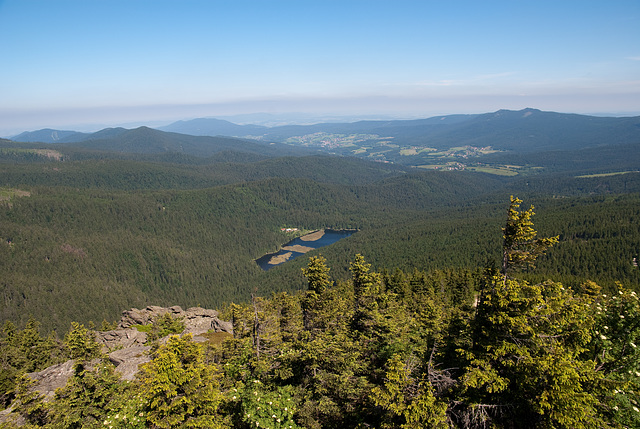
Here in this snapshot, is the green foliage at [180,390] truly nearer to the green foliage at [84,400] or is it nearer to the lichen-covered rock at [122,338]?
the green foliage at [84,400]

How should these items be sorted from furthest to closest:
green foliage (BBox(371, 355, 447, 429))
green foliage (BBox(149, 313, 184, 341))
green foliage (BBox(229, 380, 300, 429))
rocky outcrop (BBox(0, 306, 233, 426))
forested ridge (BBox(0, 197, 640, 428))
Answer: green foliage (BBox(149, 313, 184, 341)), rocky outcrop (BBox(0, 306, 233, 426)), green foliage (BBox(229, 380, 300, 429)), green foliage (BBox(371, 355, 447, 429)), forested ridge (BBox(0, 197, 640, 428))

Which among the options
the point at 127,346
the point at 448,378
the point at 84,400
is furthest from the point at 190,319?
the point at 448,378

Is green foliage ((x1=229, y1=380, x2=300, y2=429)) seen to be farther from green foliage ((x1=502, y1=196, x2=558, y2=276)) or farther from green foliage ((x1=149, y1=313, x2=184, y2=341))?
green foliage ((x1=149, y1=313, x2=184, y2=341))

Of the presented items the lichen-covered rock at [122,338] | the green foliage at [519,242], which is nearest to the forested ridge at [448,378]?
the green foliage at [519,242]

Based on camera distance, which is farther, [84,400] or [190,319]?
[190,319]

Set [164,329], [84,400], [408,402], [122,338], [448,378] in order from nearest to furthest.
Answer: [448,378], [408,402], [84,400], [164,329], [122,338]

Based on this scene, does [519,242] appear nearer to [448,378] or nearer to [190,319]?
[448,378]

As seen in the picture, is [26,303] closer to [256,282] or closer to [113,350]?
[256,282]

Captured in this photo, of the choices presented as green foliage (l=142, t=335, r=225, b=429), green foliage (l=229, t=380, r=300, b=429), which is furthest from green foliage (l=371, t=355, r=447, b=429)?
green foliage (l=142, t=335, r=225, b=429)

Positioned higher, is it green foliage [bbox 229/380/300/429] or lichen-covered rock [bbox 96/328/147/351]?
green foliage [bbox 229/380/300/429]

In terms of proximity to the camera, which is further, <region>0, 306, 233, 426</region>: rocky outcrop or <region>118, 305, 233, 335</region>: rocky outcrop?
<region>118, 305, 233, 335</region>: rocky outcrop

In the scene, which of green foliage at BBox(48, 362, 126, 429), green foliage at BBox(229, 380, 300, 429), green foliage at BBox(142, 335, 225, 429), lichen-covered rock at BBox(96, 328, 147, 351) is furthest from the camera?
lichen-covered rock at BBox(96, 328, 147, 351)
